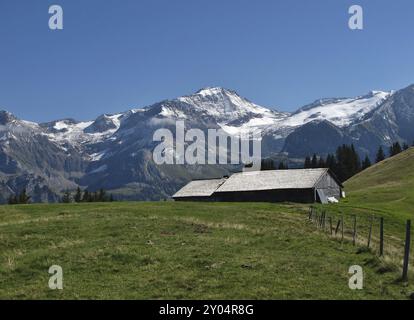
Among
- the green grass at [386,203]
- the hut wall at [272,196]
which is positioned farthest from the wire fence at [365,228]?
the hut wall at [272,196]

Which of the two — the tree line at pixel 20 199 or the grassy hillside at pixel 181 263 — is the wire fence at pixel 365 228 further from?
the tree line at pixel 20 199

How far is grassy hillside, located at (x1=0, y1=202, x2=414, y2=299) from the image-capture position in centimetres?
Result: 2141

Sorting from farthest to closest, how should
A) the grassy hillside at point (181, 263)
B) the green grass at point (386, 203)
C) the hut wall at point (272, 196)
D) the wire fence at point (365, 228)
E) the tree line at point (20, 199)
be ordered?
the tree line at point (20, 199), the hut wall at point (272, 196), the green grass at point (386, 203), the wire fence at point (365, 228), the grassy hillside at point (181, 263)

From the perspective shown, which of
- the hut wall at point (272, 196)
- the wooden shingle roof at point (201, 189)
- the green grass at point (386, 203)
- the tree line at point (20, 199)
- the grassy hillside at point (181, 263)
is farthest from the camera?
the tree line at point (20, 199)

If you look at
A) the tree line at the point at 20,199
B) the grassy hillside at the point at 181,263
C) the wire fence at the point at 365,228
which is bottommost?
the tree line at the point at 20,199

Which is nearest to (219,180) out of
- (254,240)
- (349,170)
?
(349,170)

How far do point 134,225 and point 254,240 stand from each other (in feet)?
33.6

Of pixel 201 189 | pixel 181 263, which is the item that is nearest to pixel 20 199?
pixel 201 189

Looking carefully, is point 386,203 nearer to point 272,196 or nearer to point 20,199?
point 272,196

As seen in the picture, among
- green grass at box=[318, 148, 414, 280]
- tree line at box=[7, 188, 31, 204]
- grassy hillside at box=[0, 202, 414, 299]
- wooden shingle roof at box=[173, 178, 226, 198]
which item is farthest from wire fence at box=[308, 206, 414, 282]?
tree line at box=[7, 188, 31, 204]

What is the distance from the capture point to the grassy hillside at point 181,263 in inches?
843

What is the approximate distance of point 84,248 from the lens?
30.7 metres

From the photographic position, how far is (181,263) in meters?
26.6

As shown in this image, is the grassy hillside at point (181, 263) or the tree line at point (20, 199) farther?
the tree line at point (20, 199)
